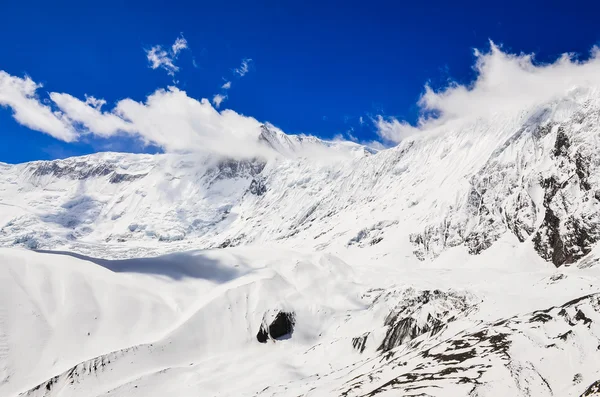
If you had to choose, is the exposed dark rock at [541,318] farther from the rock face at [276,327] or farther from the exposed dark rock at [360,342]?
the rock face at [276,327]

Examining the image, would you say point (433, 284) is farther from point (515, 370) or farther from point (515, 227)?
point (515, 227)

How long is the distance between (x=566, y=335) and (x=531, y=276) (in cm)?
5996

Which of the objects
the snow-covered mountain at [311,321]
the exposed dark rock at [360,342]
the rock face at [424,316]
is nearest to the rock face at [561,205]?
the snow-covered mountain at [311,321]

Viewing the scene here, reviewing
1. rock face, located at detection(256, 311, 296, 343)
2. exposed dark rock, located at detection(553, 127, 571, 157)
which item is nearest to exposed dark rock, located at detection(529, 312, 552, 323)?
rock face, located at detection(256, 311, 296, 343)

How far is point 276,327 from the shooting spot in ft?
363

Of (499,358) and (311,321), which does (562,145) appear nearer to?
(311,321)

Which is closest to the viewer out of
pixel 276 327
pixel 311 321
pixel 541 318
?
pixel 541 318

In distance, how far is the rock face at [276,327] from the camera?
10956 cm

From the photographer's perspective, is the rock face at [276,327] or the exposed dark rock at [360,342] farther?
the rock face at [276,327]

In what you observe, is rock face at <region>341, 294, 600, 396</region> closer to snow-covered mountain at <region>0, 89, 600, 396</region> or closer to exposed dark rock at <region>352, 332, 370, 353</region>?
snow-covered mountain at <region>0, 89, 600, 396</region>

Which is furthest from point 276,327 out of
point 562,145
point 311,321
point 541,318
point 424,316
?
Result: point 562,145

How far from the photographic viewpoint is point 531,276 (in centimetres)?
10650

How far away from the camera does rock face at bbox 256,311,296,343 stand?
110 m

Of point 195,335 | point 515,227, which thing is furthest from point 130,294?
point 515,227
